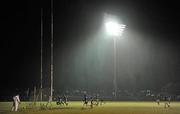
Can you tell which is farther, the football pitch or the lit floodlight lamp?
the lit floodlight lamp

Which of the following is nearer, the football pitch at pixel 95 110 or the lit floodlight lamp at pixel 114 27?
the football pitch at pixel 95 110

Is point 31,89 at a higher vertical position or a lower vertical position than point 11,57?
lower

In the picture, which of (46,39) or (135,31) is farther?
(135,31)

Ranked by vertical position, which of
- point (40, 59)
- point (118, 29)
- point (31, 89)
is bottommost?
point (31, 89)

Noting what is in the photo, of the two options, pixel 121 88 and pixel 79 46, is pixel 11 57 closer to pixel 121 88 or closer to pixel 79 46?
pixel 79 46

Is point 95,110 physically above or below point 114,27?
below

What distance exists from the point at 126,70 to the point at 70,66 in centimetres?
732

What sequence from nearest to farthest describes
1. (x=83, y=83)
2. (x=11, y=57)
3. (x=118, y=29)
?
(x=118, y=29) < (x=11, y=57) < (x=83, y=83)

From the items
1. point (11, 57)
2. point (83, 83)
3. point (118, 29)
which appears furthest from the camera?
point (83, 83)

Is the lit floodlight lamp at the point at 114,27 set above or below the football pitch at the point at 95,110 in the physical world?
above

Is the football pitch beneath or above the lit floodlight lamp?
beneath

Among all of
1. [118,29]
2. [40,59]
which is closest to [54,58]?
[40,59]

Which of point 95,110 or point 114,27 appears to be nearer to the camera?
point 95,110

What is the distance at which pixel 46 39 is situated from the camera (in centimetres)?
4841
